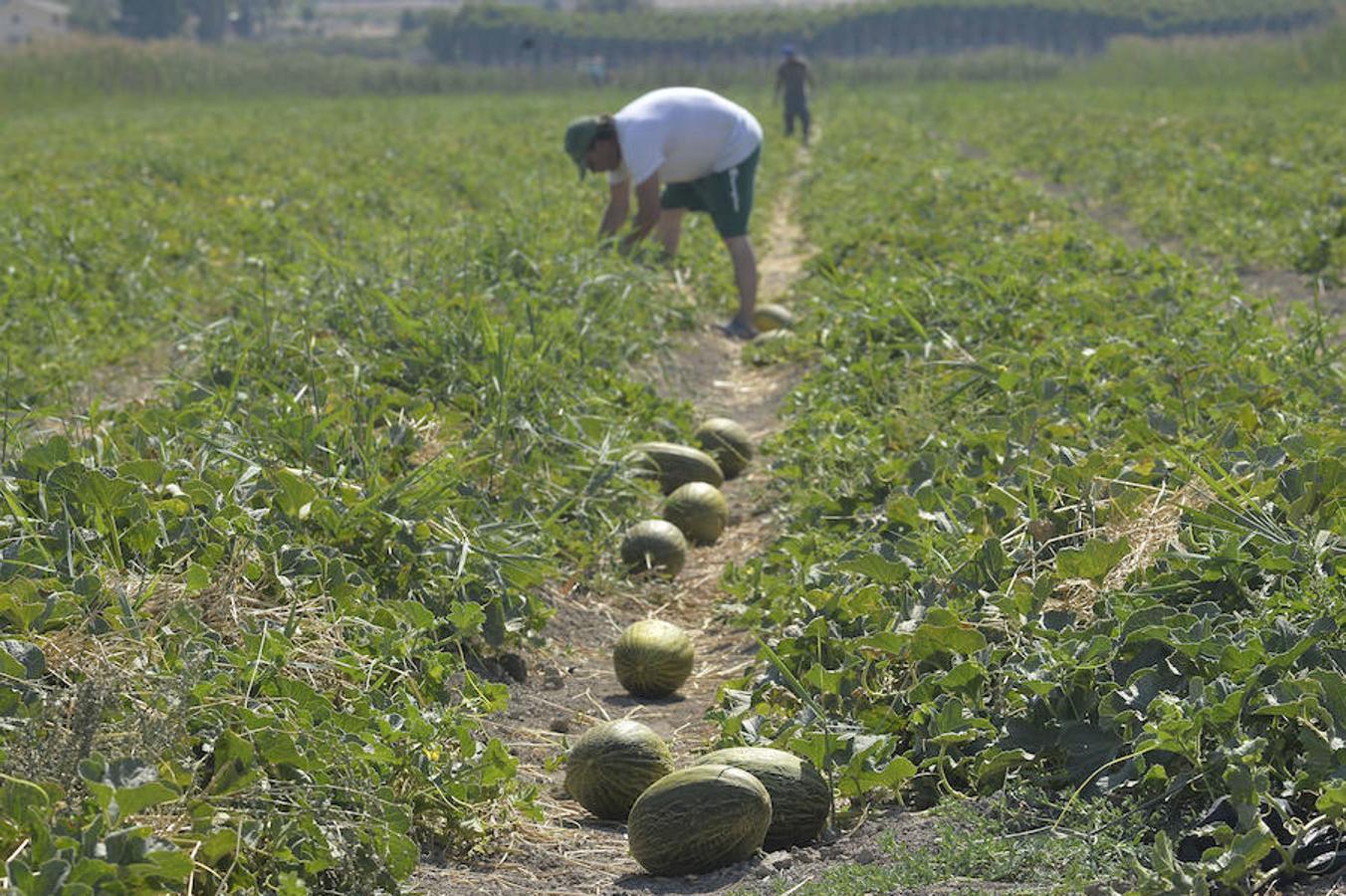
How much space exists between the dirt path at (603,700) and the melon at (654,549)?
0.08 meters

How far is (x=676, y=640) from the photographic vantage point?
177 inches

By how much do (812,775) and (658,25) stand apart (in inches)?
4578

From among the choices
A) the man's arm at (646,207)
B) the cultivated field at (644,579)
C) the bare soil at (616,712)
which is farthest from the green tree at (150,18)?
the bare soil at (616,712)

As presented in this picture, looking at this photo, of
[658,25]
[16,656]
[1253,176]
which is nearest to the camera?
[16,656]

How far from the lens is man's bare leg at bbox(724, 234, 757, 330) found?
9.38 m

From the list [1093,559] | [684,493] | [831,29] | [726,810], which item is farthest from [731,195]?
[831,29]

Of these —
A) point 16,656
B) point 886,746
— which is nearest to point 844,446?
point 886,746

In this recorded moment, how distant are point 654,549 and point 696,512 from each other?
0.40 m

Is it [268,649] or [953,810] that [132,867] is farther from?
[953,810]

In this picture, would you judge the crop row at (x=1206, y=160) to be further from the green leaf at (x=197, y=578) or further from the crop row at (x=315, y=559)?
the green leaf at (x=197, y=578)

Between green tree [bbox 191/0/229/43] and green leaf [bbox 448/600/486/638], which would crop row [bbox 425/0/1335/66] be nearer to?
green tree [bbox 191/0/229/43]

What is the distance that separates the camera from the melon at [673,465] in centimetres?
608

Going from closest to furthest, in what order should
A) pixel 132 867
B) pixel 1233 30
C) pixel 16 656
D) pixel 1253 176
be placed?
pixel 132 867
pixel 16 656
pixel 1253 176
pixel 1233 30

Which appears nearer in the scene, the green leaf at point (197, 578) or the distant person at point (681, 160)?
the green leaf at point (197, 578)
